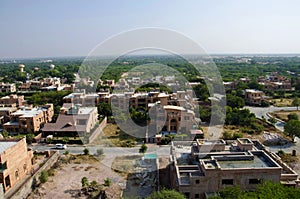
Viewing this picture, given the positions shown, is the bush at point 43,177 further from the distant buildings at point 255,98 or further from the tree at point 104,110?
the distant buildings at point 255,98

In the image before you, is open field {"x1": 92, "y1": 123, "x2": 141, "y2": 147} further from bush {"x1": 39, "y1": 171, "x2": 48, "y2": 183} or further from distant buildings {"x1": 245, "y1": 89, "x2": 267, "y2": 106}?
distant buildings {"x1": 245, "y1": 89, "x2": 267, "y2": 106}

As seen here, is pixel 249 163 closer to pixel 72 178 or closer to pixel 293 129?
pixel 72 178

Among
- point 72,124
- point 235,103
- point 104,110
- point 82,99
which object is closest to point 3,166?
point 72,124

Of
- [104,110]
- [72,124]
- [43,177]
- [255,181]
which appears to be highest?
[255,181]

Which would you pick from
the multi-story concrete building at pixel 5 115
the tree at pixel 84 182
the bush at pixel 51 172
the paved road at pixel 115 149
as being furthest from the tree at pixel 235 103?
the multi-story concrete building at pixel 5 115

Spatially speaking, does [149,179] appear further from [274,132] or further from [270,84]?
[270,84]

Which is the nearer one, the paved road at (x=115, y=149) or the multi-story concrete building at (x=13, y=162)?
the multi-story concrete building at (x=13, y=162)

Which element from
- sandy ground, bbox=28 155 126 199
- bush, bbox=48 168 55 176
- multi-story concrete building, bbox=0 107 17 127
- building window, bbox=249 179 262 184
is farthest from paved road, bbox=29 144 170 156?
multi-story concrete building, bbox=0 107 17 127
